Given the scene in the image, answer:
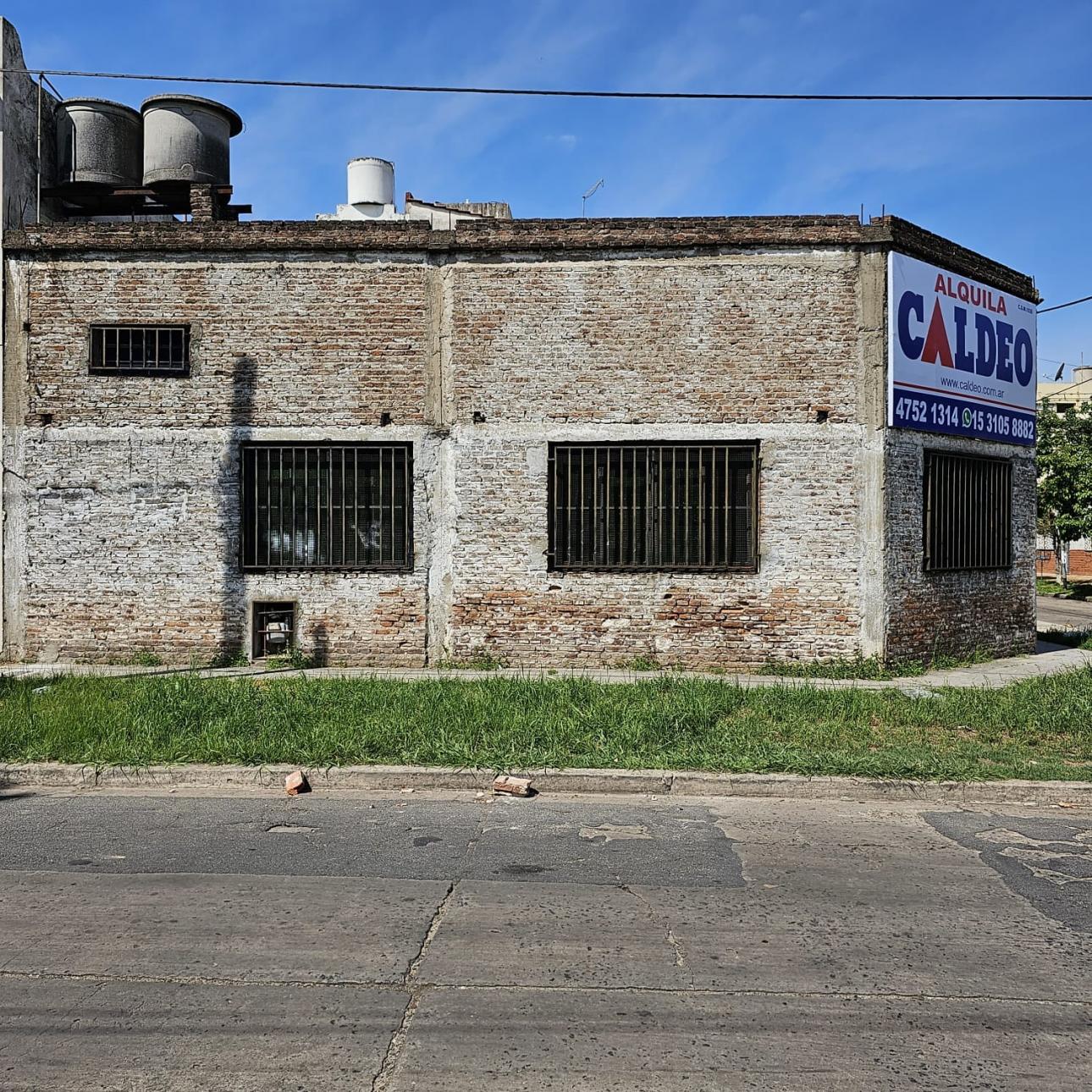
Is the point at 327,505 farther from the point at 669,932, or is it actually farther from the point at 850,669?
the point at 669,932

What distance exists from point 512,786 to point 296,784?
1.51 m

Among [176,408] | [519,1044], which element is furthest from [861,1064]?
[176,408]

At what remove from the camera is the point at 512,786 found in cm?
674

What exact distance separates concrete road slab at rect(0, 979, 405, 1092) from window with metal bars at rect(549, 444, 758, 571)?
8.32 metres

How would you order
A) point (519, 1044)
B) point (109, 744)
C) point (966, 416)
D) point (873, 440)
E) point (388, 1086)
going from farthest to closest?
point (966, 416) < point (873, 440) < point (109, 744) < point (519, 1044) < point (388, 1086)

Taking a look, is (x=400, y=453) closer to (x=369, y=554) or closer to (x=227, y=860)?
(x=369, y=554)

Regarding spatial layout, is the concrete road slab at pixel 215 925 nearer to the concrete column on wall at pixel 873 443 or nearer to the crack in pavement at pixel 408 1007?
the crack in pavement at pixel 408 1007

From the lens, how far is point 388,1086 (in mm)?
3131

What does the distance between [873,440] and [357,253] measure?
6615 mm

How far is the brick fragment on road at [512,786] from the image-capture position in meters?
6.73

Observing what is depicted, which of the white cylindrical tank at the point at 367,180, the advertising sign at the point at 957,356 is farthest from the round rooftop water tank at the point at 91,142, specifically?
the advertising sign at the point at 957,356

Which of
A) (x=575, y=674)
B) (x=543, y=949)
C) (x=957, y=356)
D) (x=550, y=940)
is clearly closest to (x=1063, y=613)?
(x=957, y=356)

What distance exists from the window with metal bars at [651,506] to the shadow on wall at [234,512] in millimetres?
3818

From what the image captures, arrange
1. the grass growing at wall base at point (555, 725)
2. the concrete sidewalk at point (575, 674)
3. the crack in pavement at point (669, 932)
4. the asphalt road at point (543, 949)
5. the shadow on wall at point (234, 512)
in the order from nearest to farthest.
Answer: the asphalt road at point (543, 949), the crack in pavement at point (669, 932), the grass growing at wall base at point (555, 725), the concrete sidewalk at point (575, 674), the shadow on wall at point (234, 512)
